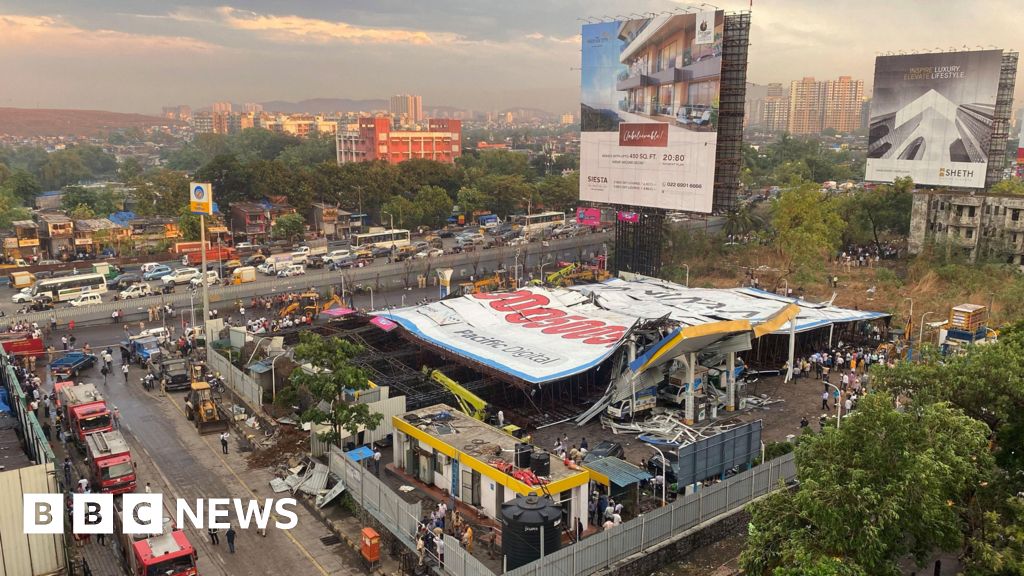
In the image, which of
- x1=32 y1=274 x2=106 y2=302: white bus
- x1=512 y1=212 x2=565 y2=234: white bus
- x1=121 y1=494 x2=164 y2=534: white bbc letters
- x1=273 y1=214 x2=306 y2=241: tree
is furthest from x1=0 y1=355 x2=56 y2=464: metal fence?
x1=512 y1=212 x2=565 y2=234: white bus

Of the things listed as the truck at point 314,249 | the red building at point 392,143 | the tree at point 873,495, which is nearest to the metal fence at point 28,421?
the tree at point 873,495

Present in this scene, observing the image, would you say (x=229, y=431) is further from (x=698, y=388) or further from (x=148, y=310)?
(x=148, y=310)

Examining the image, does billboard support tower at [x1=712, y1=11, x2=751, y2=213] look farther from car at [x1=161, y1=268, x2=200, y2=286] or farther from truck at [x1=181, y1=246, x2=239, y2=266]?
truck at [x1=181, y1=246, x2=239, y2=266]

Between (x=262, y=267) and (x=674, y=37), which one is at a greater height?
(x=674, y=37)

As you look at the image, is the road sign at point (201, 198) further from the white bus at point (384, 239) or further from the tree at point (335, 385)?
the white bus at point (384, 239)

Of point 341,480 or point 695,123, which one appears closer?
point 341,480

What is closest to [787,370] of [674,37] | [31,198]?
[674,37]

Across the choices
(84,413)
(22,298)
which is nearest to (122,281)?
(22,298)
